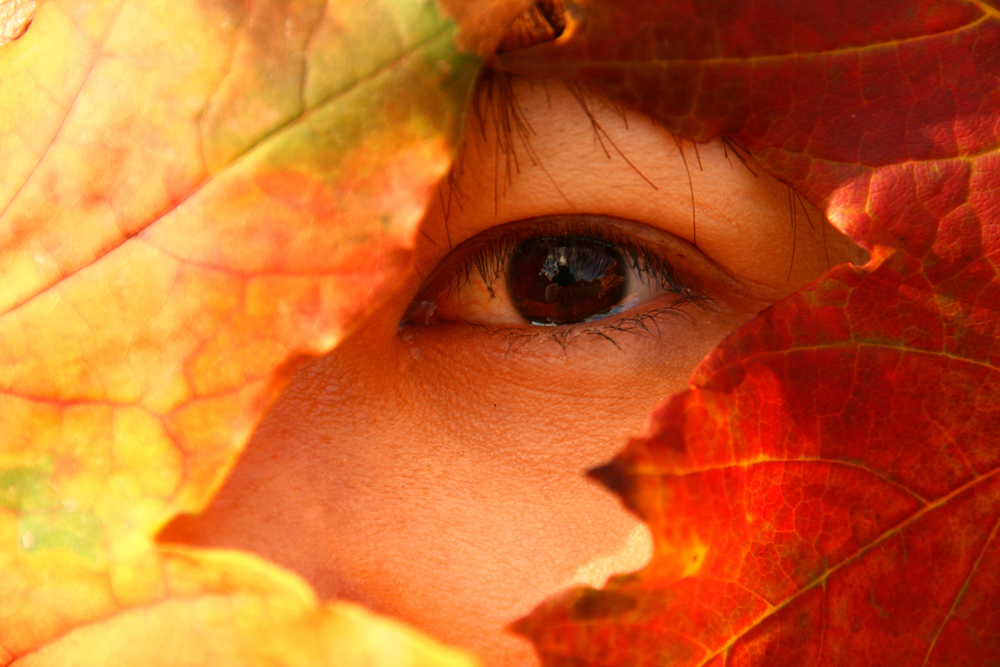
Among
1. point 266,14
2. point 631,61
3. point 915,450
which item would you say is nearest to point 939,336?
point 915,450

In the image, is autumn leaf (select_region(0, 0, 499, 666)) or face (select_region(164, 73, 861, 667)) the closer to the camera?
autumn leaf (select_region(0, 0, 499, 666))

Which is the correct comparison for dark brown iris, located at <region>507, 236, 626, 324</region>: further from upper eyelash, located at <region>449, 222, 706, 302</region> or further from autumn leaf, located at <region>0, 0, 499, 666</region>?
autumn leaf, located at <region>0, 0, 499, 666</region>

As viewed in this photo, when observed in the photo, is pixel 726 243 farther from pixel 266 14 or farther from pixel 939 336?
pixel 266 14

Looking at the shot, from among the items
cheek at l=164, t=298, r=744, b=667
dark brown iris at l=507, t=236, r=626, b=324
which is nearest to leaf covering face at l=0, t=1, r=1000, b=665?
cheek at l=164, t=298, r=744, b=667

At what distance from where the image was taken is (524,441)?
0.67 meters

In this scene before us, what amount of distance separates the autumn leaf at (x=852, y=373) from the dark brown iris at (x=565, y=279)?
26 cm

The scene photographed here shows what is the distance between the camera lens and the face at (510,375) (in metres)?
0.59

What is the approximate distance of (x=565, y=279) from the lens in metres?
0.79

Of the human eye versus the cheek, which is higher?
the human eye

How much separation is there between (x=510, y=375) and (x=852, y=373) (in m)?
0.33

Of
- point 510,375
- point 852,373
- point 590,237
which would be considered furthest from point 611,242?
point 852,373

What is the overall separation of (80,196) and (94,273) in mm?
52

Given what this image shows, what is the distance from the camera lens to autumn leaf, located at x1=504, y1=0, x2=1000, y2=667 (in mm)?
491

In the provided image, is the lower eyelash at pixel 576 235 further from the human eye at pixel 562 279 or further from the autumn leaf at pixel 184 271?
the autumn leaf at pixel 184 271
